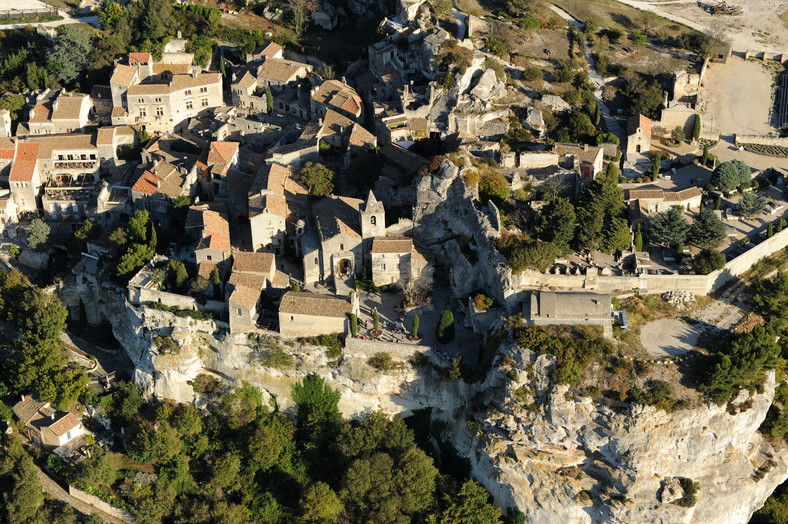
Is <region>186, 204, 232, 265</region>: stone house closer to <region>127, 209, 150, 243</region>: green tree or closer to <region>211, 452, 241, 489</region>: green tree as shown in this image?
<region>127, 209, 150, 243</region>: green tree

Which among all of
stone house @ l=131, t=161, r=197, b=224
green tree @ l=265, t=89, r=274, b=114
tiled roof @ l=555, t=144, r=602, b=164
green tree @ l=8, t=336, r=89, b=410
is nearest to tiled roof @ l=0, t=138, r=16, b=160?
stone house @ l=131, t=161, r=197, b=224

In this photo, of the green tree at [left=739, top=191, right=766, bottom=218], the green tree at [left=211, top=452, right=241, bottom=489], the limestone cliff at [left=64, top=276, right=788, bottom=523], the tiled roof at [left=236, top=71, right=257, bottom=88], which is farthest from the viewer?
the tiled roof at [left=236, top=71, right=257, bottom=88]

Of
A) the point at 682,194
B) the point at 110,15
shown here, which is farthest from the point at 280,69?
the point at 682,194

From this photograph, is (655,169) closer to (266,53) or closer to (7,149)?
(266,53)

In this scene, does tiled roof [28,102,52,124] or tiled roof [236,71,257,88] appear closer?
tiled roof [28,102,52,124]

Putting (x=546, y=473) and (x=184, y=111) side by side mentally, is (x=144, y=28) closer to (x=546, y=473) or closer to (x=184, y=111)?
(x=184, y=111)

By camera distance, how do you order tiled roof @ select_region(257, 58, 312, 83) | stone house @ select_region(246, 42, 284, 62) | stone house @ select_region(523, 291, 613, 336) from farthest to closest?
stone house @ select_region(246, 42, 284, 62), tiled roof @ select_region(257, 58, 312, 83), stone house @ select_region(523, 291, 613, 336)

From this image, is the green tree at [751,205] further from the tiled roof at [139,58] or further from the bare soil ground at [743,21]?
the tiled roof at [139,58]
